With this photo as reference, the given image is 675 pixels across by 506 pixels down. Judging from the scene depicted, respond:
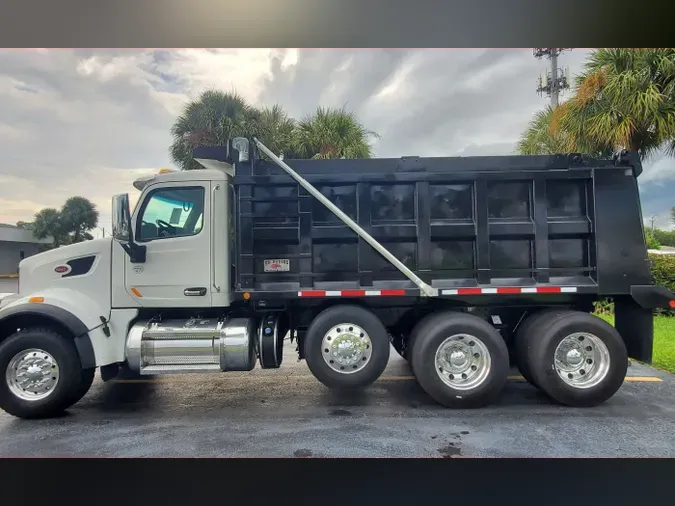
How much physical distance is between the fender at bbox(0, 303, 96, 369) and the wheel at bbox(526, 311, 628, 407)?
16.0 ft

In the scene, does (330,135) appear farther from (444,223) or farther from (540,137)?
(444,223)

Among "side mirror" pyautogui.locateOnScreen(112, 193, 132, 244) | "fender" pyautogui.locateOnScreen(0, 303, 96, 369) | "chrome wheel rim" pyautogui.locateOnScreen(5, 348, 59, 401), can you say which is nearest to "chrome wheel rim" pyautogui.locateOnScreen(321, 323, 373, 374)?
"side mirror" pyautogui.locateOnScreen(112, 193, 132, 244)

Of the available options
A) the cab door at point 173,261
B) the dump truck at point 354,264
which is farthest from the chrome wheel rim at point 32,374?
the cab door at point 173,261

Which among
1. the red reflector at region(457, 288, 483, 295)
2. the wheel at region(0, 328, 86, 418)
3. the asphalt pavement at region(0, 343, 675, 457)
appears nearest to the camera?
the asphalt pavement at region(0, 343, 675, 457)

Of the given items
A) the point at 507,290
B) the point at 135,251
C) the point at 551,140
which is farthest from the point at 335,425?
the point at 551,140

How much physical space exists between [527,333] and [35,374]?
5429 millimetres

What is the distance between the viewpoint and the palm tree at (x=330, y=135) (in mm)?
14086

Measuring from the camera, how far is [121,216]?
466 cm

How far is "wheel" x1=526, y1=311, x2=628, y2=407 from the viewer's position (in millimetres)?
4859

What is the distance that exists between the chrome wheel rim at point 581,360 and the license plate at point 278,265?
10.2 ft

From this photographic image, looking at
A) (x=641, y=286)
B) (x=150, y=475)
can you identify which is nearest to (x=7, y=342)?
(x=150, y=475)

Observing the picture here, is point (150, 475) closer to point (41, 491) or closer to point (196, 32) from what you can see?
point (41, 491)

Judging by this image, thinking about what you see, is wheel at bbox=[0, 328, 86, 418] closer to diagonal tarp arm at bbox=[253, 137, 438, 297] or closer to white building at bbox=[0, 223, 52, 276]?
white building at bbox=[0, 223, 52, 276]

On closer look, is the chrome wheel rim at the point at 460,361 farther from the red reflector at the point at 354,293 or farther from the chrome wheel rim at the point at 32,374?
the chrome wheel rim at the point at 32,374
